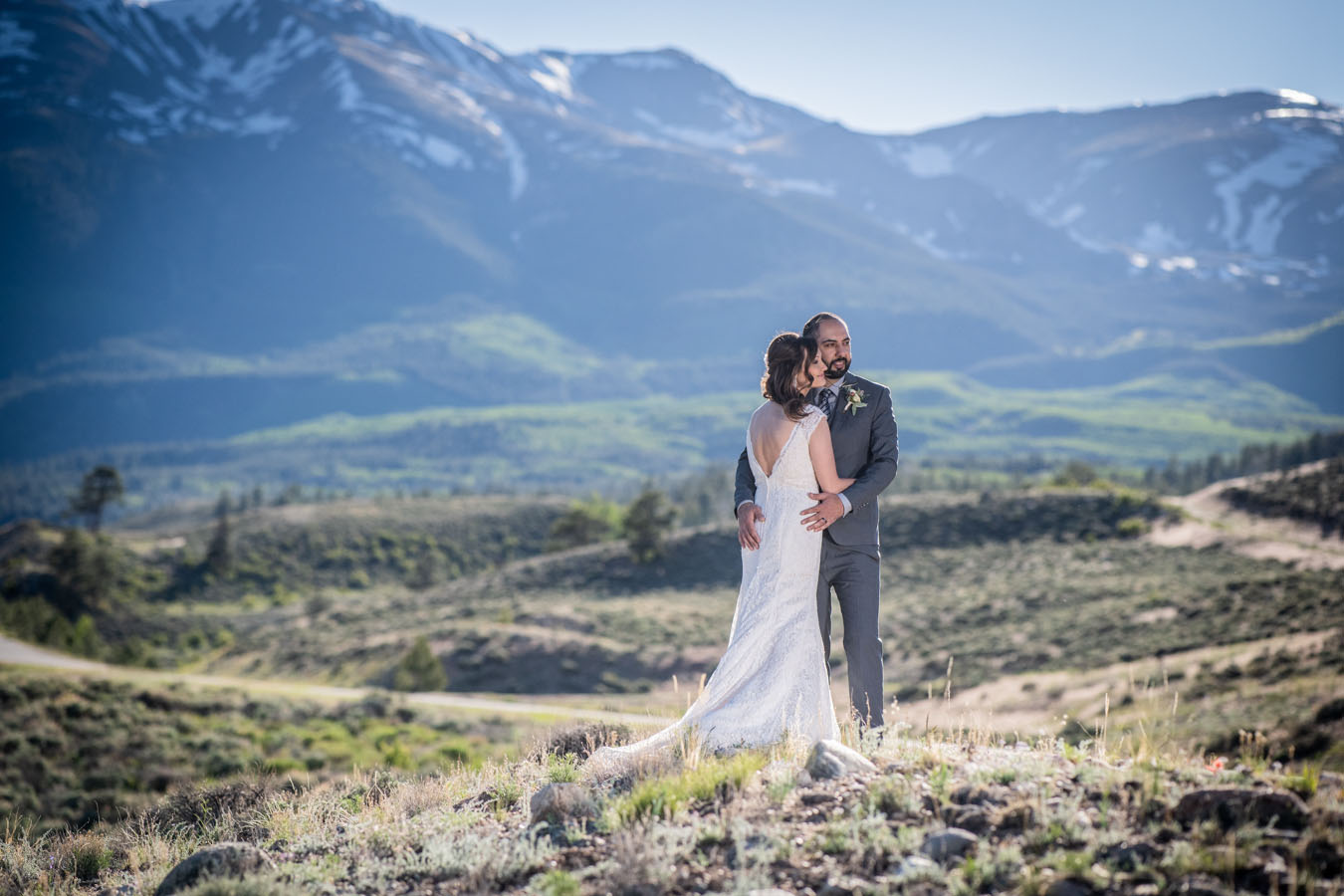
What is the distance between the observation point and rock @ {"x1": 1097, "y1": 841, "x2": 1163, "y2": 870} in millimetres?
4355

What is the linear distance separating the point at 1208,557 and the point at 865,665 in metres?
45.0

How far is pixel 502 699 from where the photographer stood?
1505 inches

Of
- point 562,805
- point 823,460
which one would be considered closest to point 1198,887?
point 823,460

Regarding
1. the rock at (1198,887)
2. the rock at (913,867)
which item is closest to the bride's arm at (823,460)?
the rock at (913,867)

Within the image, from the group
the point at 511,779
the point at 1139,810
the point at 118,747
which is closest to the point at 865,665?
the point at 1139,810

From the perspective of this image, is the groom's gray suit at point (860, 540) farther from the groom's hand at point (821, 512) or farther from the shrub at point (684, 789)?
the shrub at point (684, 789)

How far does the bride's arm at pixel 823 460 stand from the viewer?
20.7 ft

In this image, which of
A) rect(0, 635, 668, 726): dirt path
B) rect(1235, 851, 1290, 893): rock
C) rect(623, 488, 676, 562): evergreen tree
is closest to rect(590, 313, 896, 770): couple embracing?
rect(1235, 851, 1290, 893): rock

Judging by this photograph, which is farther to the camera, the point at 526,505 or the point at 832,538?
the point at 526,505

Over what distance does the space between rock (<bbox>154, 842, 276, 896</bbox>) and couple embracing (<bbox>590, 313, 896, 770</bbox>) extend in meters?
2.20

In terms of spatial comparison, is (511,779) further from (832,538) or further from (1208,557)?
(1208,557)

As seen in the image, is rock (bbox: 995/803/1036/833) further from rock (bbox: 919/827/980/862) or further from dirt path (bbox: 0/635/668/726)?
dirt path (bbox: 0/635/668/726)

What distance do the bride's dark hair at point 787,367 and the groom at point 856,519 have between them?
30 cm

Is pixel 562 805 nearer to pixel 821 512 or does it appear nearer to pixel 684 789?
pixel 684 789
